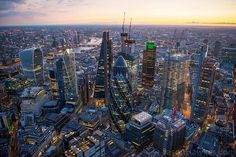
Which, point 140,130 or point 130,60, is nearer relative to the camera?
point 140,130

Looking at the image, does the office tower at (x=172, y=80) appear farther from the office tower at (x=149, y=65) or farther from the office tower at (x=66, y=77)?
the office tower at (x=66, y=77)

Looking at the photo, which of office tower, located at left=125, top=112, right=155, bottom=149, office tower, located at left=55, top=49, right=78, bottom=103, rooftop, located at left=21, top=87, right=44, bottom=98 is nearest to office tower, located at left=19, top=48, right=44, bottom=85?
rooftop, located at left=21, top=87, right=44, bottom=98

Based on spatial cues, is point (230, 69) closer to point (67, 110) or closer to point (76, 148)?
point (67, 110)

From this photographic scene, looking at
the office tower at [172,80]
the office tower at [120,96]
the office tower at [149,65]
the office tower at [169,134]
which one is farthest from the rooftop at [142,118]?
the office tower at [149,65]

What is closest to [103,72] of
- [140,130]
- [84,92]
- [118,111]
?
[84,92]

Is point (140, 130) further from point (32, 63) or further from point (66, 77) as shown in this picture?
point (32, 63)

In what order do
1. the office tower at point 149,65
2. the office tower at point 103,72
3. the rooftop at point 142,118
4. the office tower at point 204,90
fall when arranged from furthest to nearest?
the office tower at point 149,65
the office tower at point 103,72
the office tower at point 204,90
the rooftop at point 142,118
